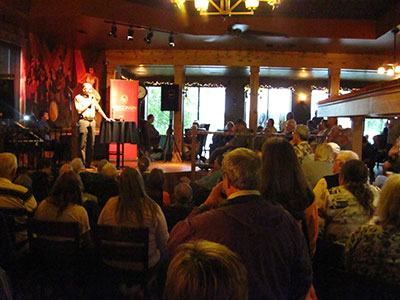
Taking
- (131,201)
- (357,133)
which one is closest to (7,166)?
(131,201)

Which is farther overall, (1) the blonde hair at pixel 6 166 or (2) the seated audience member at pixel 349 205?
(1) the blonde hair at pixel 6 166

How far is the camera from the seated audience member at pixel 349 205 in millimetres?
2275

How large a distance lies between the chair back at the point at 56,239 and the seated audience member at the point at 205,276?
169cm

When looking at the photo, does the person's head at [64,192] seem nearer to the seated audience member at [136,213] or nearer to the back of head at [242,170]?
the seated audience member at [136,213]

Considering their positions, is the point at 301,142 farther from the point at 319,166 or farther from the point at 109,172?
the point at 109,172

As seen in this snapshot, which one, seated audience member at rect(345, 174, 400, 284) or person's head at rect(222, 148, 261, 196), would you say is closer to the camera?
person's head at rect(222, 148, 261, 196)

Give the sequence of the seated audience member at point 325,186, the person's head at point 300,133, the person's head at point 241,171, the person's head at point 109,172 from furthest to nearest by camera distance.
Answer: the person's head at point 300,133, the person's head at point 109,172, the seated audience member at point 325,186, the person's head at point 241,171

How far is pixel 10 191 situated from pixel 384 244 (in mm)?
2368

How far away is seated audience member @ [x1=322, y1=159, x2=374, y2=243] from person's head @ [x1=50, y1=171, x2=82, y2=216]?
1.65 m

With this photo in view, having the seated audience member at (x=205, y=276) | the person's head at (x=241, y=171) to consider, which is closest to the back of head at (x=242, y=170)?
the person's head at (x=241, y=171)

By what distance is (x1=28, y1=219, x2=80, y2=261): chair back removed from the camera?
2367 millimetres

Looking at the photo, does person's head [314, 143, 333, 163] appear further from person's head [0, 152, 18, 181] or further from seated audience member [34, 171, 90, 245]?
person's head [0, 152, 18, 181]

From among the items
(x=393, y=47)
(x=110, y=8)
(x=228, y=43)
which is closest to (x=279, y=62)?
(x=228, y=43)

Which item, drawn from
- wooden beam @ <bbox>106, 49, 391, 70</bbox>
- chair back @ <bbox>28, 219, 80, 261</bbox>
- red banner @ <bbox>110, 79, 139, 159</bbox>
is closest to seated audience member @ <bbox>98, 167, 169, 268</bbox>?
chair back @ <bbox>28, 219, 80, 261</bbox>
